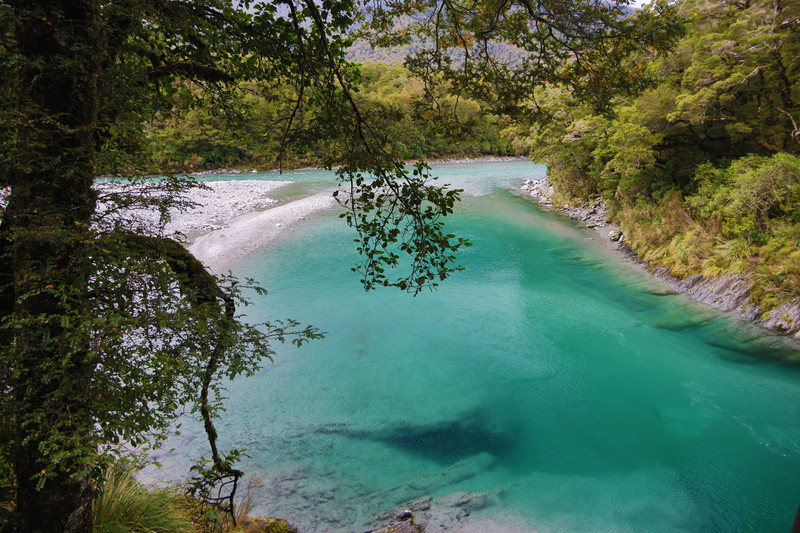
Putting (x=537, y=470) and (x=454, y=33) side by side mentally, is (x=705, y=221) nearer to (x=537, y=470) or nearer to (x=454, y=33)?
(x=537, y=470)

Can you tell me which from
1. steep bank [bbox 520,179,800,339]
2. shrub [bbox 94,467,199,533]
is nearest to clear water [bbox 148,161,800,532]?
steep bank [bbox 520,179,800,339]

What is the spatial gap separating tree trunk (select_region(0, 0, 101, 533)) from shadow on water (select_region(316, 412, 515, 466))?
460 cm

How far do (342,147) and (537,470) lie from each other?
5.51 metres

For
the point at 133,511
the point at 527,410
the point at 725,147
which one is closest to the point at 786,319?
the point at 725,147

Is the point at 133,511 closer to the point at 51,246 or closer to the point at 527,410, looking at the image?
the point at 51,246

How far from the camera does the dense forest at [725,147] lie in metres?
9.89

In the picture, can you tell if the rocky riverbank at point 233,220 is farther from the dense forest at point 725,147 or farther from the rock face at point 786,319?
the rock face at point 786,319

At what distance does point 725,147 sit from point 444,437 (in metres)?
13.8

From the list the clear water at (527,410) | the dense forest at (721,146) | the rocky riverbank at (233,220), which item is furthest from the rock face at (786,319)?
the rocky riverbank at (233,220)

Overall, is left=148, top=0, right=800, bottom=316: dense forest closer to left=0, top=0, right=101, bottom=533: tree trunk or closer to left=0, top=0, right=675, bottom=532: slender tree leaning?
left=0, top=0, right=675, bottom=532: slender tree leaning

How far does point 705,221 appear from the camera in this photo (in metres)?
12.3

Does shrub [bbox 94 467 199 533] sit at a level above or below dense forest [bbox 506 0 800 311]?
below

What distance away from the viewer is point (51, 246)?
92.2 inches

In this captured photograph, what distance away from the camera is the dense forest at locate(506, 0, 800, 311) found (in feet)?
32.4
